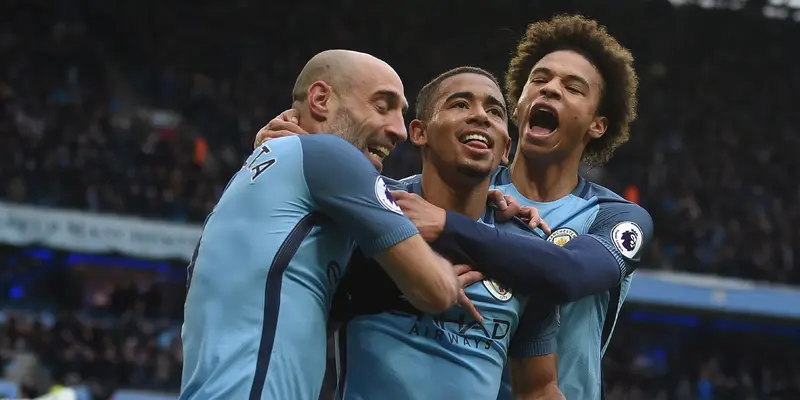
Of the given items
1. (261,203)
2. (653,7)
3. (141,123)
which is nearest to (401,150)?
(141,123)

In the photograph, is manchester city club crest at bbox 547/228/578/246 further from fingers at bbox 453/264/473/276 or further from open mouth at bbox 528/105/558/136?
fingers at bbox 453/264/473/276

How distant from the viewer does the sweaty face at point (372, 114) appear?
368 cm

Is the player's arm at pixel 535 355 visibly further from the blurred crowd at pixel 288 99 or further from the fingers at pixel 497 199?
the blurred crowd at pixel 288 99

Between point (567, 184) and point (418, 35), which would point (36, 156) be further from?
point (567, 184)

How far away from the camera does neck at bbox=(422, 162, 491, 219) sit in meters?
4.02

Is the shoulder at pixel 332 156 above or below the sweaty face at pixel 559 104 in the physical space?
above

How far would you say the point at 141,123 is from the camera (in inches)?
720

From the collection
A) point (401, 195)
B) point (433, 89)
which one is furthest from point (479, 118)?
point (401, 195)

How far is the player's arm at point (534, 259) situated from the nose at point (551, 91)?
0.73 meters

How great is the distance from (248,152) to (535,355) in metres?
14.8

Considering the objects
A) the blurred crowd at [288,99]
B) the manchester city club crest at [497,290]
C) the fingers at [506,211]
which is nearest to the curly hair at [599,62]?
the fingers at [506,211]

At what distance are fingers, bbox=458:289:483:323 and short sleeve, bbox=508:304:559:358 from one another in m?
0.36

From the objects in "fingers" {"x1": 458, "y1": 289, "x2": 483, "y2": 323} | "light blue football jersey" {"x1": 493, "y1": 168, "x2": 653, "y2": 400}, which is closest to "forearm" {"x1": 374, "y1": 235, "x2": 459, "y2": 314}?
"fingers" {"x1": 458, "y1": 289, "x2": 483, "y2": 323}

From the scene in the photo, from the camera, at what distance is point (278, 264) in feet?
10.9
